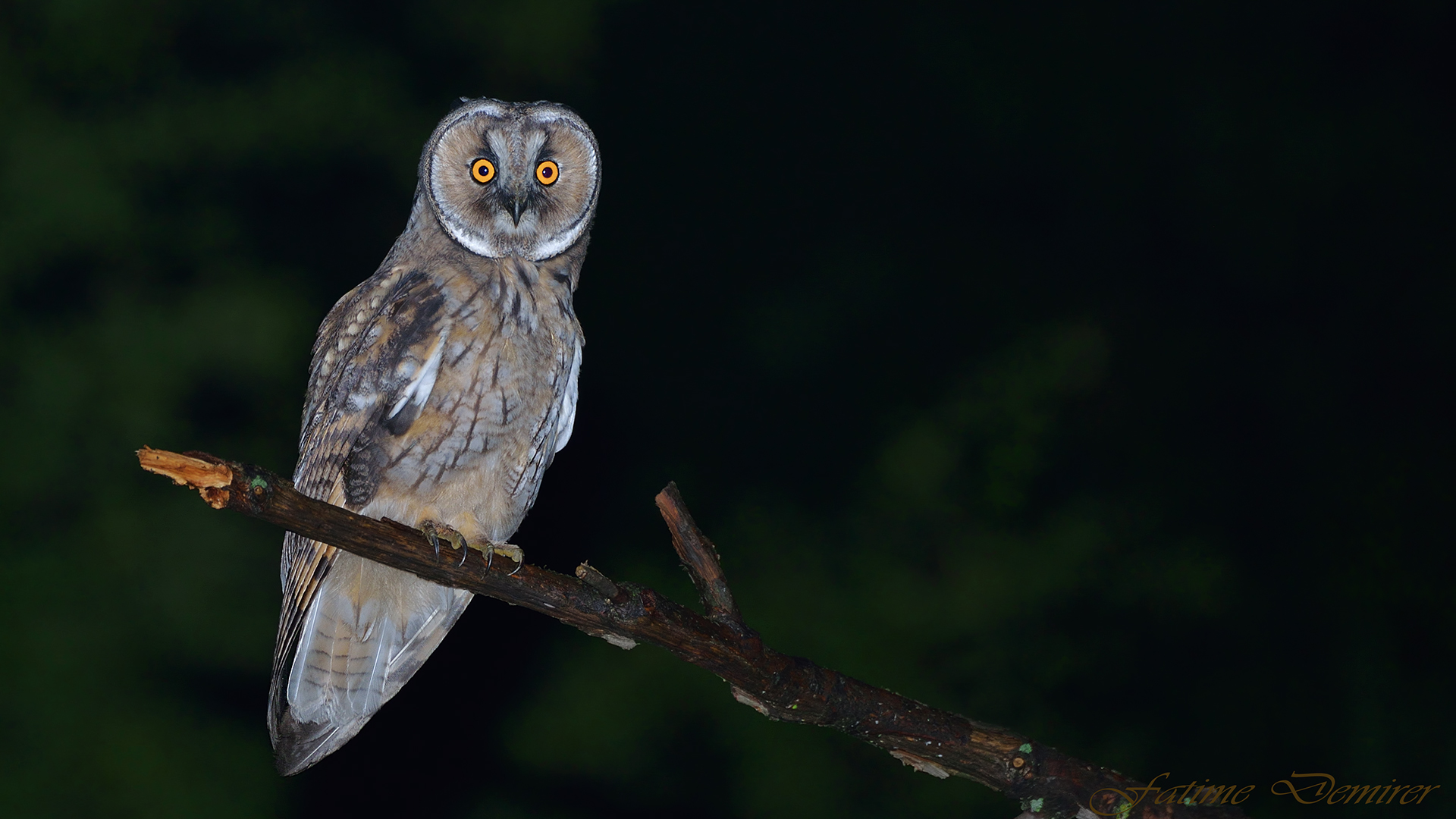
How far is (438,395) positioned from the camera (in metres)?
1.90

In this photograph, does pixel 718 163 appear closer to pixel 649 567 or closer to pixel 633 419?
pixel 633 419

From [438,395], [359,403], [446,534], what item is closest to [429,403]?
[438,395]

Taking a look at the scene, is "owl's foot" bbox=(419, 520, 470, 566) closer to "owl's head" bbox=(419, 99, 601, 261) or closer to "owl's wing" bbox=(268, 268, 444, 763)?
"owl's wing" bbox=(268, 268, 444, 763)

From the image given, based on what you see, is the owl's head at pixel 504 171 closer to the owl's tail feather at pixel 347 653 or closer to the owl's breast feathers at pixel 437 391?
the owl's breast feathers at pixel 437 391

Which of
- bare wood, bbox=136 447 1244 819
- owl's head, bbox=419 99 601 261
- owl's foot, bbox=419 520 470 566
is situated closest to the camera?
bare wood, bbox=136 447 1244 819

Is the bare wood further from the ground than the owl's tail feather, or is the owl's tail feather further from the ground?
the bare wood

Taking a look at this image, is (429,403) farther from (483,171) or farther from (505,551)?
(483,171)

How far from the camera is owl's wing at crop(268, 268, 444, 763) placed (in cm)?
189

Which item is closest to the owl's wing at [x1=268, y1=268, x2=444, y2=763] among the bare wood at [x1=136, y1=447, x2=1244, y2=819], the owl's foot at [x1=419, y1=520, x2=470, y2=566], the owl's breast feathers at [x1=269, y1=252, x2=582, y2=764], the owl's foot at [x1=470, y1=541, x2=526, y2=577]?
the owl's breast feathers at [x1=269, y1=252, x2=582, y2=764]

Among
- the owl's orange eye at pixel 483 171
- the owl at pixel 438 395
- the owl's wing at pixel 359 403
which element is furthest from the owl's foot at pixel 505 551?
the owl's orange eye at pixel 483 171

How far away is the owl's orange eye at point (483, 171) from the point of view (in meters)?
2.03

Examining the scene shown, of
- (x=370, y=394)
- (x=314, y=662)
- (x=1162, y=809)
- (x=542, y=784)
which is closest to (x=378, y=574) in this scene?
(x=314, y=662)

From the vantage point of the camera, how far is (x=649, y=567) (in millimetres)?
4855

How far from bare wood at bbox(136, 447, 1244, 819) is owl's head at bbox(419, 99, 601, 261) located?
0.66 meters
